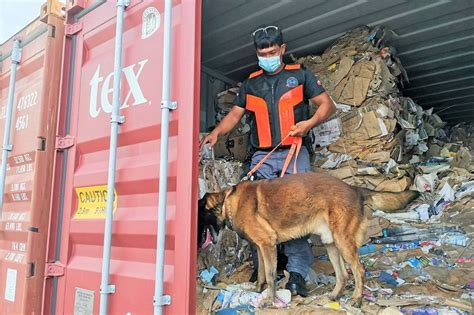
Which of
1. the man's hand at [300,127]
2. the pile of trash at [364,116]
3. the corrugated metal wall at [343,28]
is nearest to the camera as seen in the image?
the man's hand at [300,127]

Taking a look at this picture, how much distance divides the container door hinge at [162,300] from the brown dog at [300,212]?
0.81 metres

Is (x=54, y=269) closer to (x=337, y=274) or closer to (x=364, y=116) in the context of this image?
(x=337, y=274)

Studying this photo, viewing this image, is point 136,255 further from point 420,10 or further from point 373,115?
point 420,10

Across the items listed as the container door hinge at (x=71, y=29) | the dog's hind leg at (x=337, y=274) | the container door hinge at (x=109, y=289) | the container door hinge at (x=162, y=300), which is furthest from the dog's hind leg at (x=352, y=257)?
the container door hinge at (x=71, y=29)

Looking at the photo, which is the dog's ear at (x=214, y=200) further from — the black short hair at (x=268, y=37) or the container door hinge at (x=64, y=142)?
the black short hair at (x=268, y=37)

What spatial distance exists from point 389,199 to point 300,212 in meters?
0.58

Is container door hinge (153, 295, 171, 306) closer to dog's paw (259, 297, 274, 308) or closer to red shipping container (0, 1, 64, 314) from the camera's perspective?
dog's paw (259, 297, 274, 308)

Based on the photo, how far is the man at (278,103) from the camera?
8.90ft

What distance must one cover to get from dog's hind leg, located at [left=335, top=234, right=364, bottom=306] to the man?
1.38 ft

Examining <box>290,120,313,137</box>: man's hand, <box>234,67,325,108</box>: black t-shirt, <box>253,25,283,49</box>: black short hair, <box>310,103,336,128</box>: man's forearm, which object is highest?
<box>253,25,283,49</box>: black short hair

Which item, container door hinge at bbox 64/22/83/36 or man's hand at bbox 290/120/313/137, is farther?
man's hand at bbox 290/120/313/137

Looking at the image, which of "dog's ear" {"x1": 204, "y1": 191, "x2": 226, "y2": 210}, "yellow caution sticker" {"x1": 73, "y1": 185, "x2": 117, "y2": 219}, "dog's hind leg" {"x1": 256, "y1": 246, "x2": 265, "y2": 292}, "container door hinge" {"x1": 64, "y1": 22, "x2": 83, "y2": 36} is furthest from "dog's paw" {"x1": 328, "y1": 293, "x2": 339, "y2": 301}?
"container door hinge" {"x1": 64, "y1": 22, "x2": 83, "y2": 36}

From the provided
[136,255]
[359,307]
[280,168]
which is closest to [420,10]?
[280,168]

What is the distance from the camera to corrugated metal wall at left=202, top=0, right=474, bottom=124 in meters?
3.55
